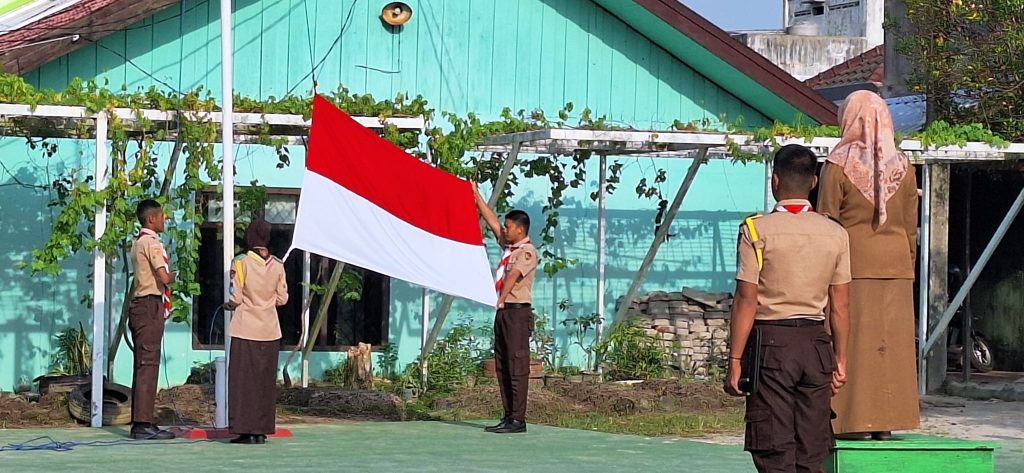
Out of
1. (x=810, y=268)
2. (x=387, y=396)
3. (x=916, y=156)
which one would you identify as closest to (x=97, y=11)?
(x=387, y=396)

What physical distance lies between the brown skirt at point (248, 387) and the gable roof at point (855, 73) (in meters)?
14.8

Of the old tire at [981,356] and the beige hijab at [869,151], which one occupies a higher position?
the beige hijab at [869,151]

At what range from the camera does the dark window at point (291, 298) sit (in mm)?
15305

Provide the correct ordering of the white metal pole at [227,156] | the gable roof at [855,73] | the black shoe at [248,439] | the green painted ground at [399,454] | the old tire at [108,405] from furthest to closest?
the gable roof at [855,73] → the old tire at [108,405] → the white metal pole at [227,156] → the black shoe at [248,439] → the green painted ground at [399,454]

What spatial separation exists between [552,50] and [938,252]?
444 centimetres

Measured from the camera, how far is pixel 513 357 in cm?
1177

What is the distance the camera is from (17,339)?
14.6 meters

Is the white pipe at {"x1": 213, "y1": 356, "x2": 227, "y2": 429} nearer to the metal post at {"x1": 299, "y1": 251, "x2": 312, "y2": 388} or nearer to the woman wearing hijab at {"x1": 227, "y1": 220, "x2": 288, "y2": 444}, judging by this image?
the woman wearing hijab at {"x1": 227, "y1": 220, "x2": 288, "y2": 444}

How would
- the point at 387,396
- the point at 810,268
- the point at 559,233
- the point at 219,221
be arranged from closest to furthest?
1. the point at 810,268
2. the point at 387,396
3. the point at 219,221
4. the point at 559,233

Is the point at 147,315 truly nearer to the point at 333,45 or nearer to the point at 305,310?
the point at 305,310

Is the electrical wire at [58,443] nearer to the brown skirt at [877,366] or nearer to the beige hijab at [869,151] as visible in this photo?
the brown skirt at [877,366]

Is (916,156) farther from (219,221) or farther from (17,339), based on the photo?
(17,339)

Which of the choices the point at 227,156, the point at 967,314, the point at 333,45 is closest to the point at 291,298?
the point at 333,45

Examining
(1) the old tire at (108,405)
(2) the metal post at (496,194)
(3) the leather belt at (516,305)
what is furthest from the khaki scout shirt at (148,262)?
(2) the metal post at (496,194)
